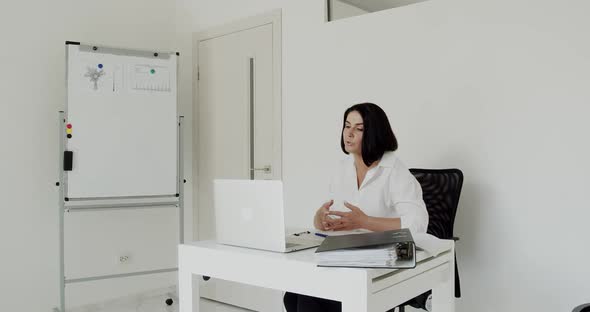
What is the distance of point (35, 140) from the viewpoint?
3623mm

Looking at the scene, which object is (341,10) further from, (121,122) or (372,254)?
(372,254)

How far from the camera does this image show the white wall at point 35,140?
3490 mm

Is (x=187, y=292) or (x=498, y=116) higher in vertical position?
(x=498, y=116)

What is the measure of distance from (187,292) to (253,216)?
0.39 m

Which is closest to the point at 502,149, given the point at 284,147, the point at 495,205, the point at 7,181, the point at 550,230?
the point at 495,205

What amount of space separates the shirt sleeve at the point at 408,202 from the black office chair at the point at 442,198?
427mm

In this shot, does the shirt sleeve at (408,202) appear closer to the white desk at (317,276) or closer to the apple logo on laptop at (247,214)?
the white desk at (317,276)

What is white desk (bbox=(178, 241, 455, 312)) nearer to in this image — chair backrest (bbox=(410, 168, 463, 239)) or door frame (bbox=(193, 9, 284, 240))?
chair backrest (bbox=(410, 168, 463, 239))

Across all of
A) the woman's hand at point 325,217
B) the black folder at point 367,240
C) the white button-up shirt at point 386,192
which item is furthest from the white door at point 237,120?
the black folder at point 367,240

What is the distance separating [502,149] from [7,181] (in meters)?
3.21

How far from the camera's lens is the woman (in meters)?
1.94

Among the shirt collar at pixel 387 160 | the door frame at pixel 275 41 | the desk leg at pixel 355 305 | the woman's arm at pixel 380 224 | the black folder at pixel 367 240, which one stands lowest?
the desk leg at pixel 355 305

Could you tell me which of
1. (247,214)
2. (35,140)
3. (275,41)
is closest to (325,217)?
(247,214)

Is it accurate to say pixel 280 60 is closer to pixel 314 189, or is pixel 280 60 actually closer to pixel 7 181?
pixel 314 189
